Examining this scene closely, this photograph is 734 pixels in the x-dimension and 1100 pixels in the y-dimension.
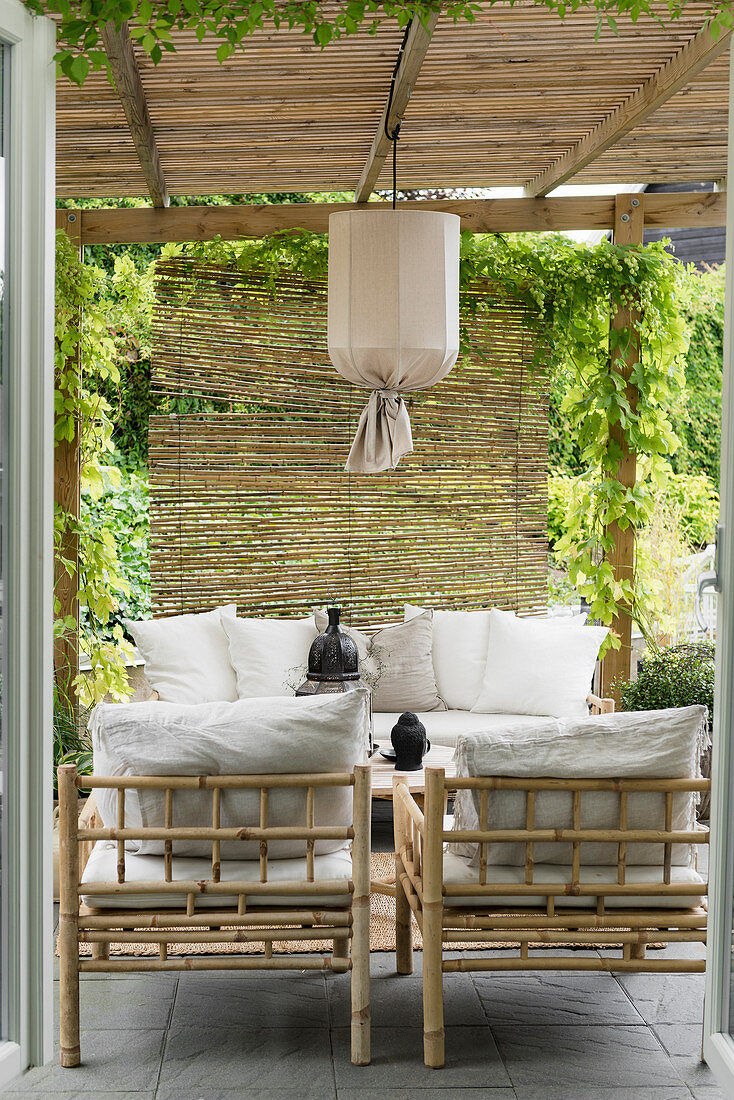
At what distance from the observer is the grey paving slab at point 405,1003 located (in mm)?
3074

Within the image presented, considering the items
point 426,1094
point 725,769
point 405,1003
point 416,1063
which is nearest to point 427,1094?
point 426,1094

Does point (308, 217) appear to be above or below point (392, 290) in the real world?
above

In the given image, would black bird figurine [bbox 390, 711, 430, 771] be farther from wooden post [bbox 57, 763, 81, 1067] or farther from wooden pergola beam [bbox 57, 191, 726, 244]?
wooden pergola beam [bbox 57, 191, 726, 244]

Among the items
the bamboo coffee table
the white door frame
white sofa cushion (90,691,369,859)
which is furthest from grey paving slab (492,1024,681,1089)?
the white door frame

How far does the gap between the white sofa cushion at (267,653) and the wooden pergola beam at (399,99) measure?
2.14m

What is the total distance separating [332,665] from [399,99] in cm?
210

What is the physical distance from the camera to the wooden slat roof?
3742 millimetres

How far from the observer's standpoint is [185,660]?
16.2 ft

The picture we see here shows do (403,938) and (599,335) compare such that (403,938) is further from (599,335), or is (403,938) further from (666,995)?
(599,335)

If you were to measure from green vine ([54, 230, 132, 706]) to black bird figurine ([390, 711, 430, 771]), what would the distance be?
194 centimetres

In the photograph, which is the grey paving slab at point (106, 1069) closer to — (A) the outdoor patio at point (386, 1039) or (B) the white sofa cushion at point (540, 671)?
(A) the outdoor patio at point (386, 1039)

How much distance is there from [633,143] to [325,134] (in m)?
1.43

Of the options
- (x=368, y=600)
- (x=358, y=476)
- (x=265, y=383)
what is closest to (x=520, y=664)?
(x=368, y=600)

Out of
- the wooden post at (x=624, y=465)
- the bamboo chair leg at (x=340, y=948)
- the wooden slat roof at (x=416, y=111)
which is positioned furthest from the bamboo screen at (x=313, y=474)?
the bamboo chair leg at (x=340, y=948)
